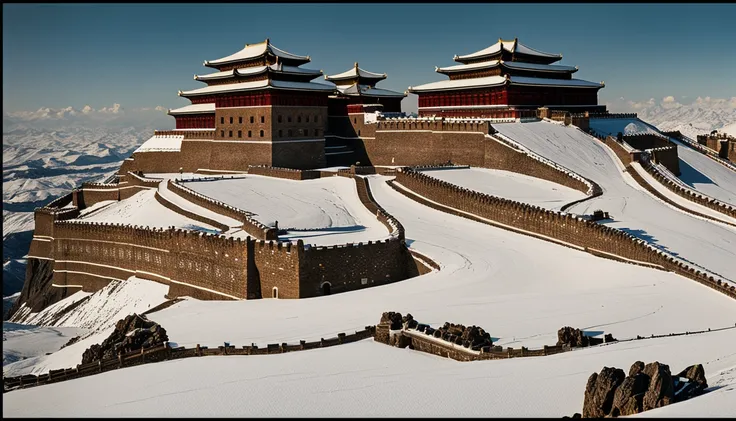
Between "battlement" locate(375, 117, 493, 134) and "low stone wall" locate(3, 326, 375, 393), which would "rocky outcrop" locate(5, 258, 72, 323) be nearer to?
"battlement" locate(375, 117, 493, 134)

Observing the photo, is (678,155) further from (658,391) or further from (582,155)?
(658,391)

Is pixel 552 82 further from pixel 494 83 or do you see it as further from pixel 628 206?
pixel 628 206

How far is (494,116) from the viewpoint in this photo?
59094 millimetres

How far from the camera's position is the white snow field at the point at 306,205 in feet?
122

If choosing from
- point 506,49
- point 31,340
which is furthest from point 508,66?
point 31,340

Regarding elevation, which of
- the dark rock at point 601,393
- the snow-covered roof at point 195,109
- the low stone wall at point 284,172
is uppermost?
the snow-covered roof at point 195,109

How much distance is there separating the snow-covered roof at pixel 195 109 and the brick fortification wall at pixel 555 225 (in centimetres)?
2717

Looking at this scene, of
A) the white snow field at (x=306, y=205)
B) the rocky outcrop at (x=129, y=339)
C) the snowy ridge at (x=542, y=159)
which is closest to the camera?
the rocky outcrop at (x=129, y=339)

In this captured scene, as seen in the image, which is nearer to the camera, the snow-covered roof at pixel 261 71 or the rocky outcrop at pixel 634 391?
the rocky outcrop at pixel 634 391

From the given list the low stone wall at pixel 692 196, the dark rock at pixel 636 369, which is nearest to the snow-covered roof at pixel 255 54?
the low stone wall at pixel 692 196

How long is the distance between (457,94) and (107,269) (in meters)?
33.8

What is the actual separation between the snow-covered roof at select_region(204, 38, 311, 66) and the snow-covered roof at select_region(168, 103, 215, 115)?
4.29 meters

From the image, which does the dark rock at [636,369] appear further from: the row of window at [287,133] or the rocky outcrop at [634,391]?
the row of window at [287,133]

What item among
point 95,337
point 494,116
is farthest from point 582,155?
point 95,337
